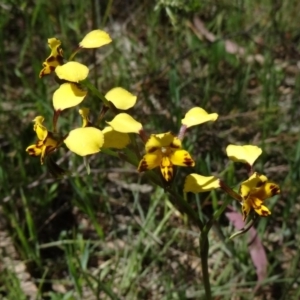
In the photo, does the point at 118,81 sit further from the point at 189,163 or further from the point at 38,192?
the point at 189,163

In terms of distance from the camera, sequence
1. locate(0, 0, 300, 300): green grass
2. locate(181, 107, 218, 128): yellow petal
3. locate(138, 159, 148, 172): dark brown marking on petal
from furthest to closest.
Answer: locate(0, 0, 300, 300): green grass
locate(181, 107, 218, 128): yellow petal
locate(138, 159, 148, 172): dark brown marking on petal

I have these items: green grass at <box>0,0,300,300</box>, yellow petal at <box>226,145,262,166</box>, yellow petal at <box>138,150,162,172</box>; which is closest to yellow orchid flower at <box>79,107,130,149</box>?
yellow petal at <box>138,150,162,172</box>

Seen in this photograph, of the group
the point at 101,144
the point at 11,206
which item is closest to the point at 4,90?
the point at 11,206

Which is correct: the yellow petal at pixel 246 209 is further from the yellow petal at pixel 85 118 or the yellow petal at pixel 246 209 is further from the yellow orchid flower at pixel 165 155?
the yellow petal at pixel 85 118

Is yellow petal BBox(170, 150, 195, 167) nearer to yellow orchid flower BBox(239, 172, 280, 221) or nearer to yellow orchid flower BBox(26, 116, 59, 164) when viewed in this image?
yellow orchid flower BBox(239, 172, 280, 221)

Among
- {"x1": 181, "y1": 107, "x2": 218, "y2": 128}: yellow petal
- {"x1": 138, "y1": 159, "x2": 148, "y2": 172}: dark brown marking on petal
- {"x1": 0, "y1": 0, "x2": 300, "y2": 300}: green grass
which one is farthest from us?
{"x1": 0, "y1": 0, "x2": 300, "y2": 300}: green grass

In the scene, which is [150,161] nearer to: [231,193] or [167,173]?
[167,173]

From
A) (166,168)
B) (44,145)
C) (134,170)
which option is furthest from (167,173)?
(134,170)
